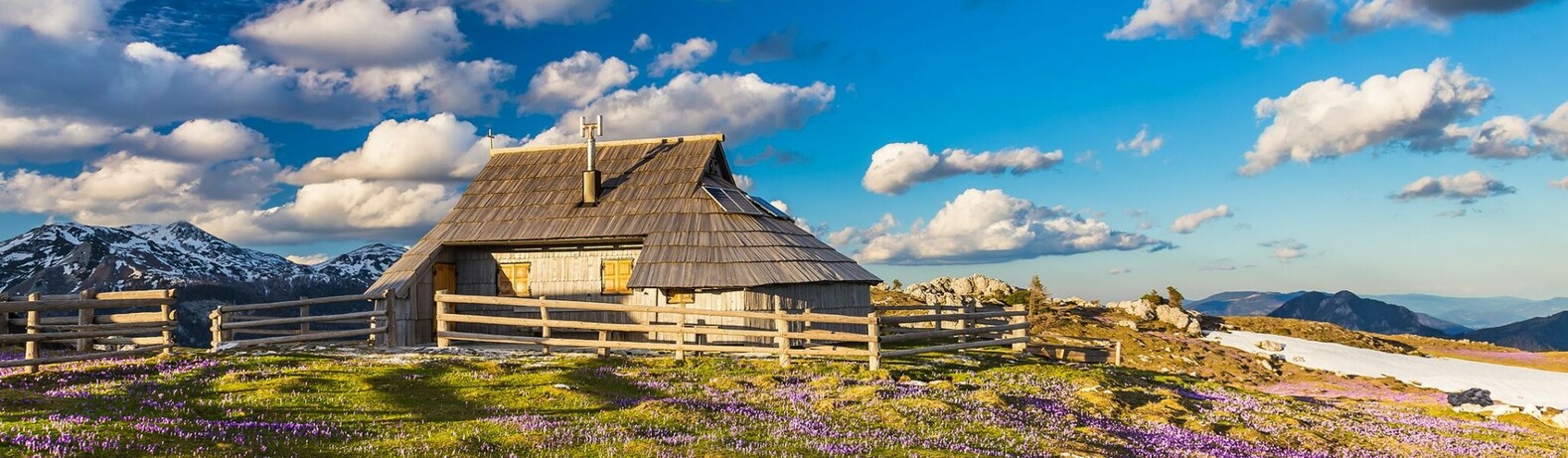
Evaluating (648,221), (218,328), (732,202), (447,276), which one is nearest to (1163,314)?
(732,202)

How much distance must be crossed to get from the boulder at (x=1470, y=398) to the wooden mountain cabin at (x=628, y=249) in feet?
58.7

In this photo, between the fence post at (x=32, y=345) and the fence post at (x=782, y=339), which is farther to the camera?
the fence post at (x=782, y=339)

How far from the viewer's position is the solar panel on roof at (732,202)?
29.0 metres

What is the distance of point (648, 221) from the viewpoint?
92.7 ft

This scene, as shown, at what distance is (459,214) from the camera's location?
30.8 m

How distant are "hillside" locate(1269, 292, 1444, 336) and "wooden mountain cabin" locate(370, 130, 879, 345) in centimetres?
12681

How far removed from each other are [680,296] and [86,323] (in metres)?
14.1

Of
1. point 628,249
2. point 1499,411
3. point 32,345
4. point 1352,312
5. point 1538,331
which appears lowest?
point 1538,331

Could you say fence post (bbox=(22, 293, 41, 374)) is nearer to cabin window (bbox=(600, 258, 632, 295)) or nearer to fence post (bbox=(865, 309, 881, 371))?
cabin window (bbox=(600, 258, 632, 295))

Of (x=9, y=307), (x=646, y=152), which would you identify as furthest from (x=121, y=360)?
(x=646, y=152)

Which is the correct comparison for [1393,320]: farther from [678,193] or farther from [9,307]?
[9,307]

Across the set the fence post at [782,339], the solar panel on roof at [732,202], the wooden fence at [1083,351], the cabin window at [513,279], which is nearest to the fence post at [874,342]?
the fence post at [782,339]

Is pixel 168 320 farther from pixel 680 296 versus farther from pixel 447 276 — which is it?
pixel 680 296

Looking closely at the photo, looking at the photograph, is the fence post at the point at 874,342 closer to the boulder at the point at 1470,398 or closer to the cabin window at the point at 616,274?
the cabin window at the point at 616,274
